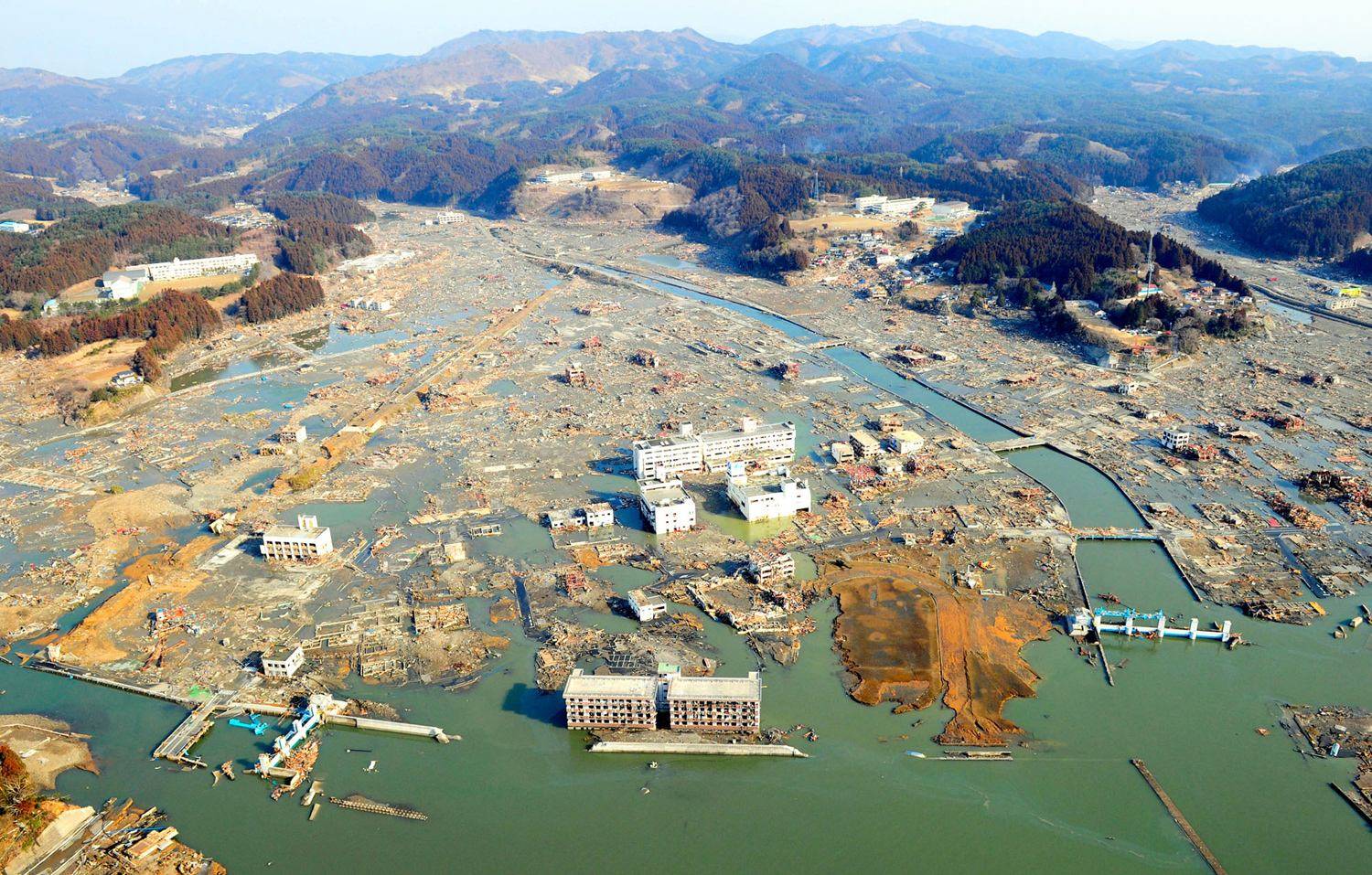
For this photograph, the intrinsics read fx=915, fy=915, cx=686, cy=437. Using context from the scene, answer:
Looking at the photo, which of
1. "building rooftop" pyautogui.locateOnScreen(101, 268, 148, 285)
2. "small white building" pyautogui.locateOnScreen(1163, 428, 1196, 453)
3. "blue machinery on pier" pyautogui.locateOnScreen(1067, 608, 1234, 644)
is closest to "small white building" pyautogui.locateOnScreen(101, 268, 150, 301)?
"building rooftop" pyautogui.locateOnScreen(101, 268, 148, 285)

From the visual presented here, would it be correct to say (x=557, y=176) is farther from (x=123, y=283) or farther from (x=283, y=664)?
(x=283, y=664)

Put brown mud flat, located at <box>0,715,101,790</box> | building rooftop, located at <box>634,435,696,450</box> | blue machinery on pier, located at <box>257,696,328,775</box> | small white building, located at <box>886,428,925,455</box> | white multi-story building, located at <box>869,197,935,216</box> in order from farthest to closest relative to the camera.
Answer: white multi-story building, located at <box>869,197,935,216</box> < small white building, located at <box>886,428,925,455</box> < building rooftop, located at <box>634,435,696,450</box> < brown mud flat, located at <box>0,715,101,790</box> < blue machinery on pier, located at <box>257,696,328,775</box>

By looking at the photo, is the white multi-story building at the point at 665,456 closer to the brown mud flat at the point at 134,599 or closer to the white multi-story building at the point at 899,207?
the brown mud flat at the point at 134,599

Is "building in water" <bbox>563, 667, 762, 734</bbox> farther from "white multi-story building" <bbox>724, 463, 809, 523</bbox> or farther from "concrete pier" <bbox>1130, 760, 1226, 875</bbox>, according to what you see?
"white multi-story building" <bbox>724, 463, 809, 523</bbox>

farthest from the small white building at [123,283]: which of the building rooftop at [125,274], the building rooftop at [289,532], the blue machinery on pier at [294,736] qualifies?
the blue machinery on pier at [294,736]

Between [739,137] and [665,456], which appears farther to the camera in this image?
[739,137]

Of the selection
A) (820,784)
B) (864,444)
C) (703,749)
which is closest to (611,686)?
(703,749)

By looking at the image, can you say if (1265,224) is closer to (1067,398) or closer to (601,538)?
(1067,398)
